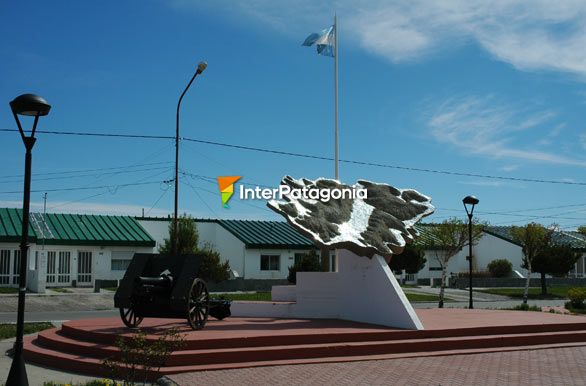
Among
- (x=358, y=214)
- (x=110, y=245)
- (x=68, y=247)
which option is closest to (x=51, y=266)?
(x=68, y=247)

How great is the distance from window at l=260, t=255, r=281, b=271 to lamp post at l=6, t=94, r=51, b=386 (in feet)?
109

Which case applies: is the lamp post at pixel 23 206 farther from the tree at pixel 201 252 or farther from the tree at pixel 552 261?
the tree at pixel 552 261

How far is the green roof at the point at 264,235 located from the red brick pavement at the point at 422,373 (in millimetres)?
28729

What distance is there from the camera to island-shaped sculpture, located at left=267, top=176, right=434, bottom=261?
1509cm

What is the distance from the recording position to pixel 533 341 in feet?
46.1

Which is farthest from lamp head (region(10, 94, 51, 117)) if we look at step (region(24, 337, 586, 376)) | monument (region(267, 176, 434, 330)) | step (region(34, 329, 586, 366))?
monument (region(267, 176, 434, 330))

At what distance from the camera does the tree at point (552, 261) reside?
39.9m

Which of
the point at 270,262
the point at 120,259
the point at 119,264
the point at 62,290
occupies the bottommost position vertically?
the point at 62,290

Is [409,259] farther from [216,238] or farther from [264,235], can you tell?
[216,238]

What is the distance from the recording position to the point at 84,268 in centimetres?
3725

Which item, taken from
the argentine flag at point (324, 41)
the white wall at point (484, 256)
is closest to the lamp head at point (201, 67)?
the argentine flag at point (324, 41)

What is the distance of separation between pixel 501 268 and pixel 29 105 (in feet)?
150

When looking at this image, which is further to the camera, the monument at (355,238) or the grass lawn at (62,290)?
the grass lawn at (62,290)

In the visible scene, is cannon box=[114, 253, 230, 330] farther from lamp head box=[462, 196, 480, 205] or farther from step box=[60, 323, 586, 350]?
lamp head box=[462, 196, 480, 205]
